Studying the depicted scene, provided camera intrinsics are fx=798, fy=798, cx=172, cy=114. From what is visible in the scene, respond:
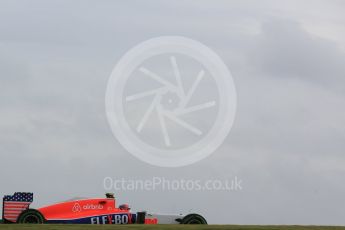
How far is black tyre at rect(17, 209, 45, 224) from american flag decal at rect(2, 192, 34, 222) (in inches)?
44.8

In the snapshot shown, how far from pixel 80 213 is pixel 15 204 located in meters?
2.89

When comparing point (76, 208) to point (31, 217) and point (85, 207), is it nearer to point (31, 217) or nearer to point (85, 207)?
point (85, 207)

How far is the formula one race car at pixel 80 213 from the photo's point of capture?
34.1 metres

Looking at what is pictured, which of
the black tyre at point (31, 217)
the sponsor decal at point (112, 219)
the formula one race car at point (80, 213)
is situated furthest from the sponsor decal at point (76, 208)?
the black tyre at point (31, 217)

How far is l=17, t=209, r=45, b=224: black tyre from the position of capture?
3288 centimetres

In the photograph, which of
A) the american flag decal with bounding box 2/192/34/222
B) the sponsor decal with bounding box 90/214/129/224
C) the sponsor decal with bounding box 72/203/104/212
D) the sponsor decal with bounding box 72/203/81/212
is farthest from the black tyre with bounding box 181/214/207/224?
the american flag decal with bounding box 2/192/34/222

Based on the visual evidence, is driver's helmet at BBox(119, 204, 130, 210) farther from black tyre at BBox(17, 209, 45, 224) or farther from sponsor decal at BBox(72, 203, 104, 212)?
black tyre at BBox(17, 209, 45, 224)

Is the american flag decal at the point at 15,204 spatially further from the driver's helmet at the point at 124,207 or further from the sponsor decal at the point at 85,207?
the driver's helmet at the point at 124,207

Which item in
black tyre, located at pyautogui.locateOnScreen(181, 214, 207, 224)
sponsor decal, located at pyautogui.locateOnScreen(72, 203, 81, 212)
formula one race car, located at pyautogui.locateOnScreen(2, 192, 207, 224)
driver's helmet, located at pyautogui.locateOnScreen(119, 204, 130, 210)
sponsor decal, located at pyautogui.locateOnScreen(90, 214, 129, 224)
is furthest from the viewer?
driver's helmet, located at pyautogui.locateOnScreen(119, 204, 130, 210)

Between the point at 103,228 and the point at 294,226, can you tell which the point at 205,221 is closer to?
the point at 294,226

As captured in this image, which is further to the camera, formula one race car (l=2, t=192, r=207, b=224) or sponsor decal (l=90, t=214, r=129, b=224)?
sponsor decal (l=90, t=214, r=129, b=224)

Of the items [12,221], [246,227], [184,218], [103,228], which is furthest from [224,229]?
[12,221]

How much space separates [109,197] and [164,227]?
7967 mm

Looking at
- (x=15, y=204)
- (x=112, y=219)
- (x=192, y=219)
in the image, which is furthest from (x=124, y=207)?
(x=15, y=204)
